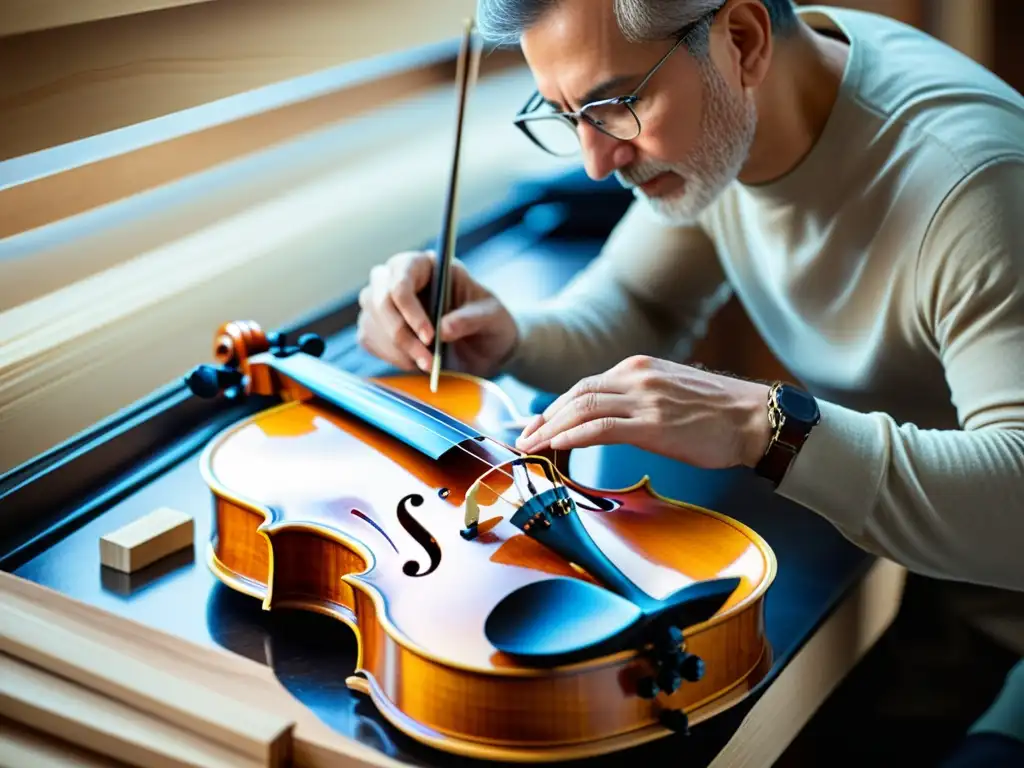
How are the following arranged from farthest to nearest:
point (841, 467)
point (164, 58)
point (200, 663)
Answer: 1. point (164, 58)
2. point (841, 467)
3. point (200, 663)

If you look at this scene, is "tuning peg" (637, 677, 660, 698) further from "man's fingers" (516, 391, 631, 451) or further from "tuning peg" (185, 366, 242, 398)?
"tuning peg" (185, 366, 242, 398)

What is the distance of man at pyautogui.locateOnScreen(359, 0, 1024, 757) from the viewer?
100 cm

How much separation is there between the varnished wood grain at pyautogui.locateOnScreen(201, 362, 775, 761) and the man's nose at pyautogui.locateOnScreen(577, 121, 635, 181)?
258 mm

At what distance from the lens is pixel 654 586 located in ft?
2.77

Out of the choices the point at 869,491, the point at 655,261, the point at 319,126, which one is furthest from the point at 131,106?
the point at 869,491

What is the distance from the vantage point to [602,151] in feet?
3.80

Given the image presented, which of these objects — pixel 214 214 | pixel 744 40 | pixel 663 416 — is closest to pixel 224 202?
pixel 214 214

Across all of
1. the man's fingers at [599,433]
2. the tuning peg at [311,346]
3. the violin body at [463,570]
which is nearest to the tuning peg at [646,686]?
the violin body at [463,570]

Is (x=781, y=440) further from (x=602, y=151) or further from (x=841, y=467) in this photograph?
(x=602, y=151)

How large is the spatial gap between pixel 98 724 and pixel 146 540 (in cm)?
21

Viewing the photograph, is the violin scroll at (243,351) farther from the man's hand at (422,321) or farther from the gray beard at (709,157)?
the gray beard at (709,157)

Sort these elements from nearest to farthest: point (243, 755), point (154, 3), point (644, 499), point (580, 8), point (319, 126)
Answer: point (243, 755), point (644, 499), point (580, 8), point (154, 3), point (319, 126)

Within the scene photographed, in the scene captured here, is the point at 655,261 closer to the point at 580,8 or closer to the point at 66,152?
the point at 580,8

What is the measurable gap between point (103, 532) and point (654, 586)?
0.51 metres
